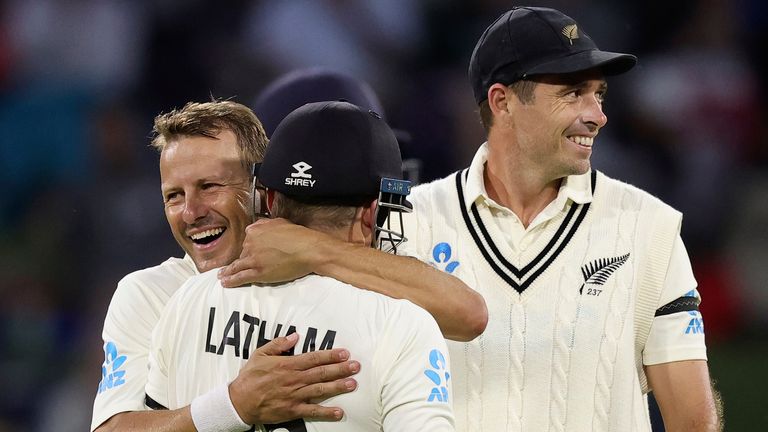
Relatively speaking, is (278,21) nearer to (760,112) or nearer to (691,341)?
(760,112)

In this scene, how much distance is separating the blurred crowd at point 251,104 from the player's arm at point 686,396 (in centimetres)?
318

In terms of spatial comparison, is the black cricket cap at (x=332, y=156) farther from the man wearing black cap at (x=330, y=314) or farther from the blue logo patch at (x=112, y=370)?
the blue logo patch at (x=112, y=370)

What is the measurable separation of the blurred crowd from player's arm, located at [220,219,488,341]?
372cm

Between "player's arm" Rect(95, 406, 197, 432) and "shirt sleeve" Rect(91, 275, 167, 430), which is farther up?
"shirt sleeve" Rect(91, 275, 167, 430)

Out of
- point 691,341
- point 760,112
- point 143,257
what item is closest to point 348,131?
point 691,341

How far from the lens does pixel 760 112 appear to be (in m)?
6.49

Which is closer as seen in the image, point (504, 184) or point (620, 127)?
point (504, 184)

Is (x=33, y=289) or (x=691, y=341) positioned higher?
(x=33, y=289)

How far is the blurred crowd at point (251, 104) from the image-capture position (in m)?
6.08

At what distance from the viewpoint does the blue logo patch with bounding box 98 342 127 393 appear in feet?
8.13

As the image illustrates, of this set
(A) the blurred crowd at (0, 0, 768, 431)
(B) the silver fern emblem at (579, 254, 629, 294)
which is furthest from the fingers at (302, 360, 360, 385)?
(A) the blurred crowd at (0, 0, 768, 431)

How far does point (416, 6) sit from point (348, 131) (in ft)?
15.6

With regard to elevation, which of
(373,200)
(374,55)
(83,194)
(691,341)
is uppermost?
(374,55)

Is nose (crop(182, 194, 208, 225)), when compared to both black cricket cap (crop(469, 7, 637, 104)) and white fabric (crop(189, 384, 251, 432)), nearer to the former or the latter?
white fabric (crop(189, 384, 251, 432))
